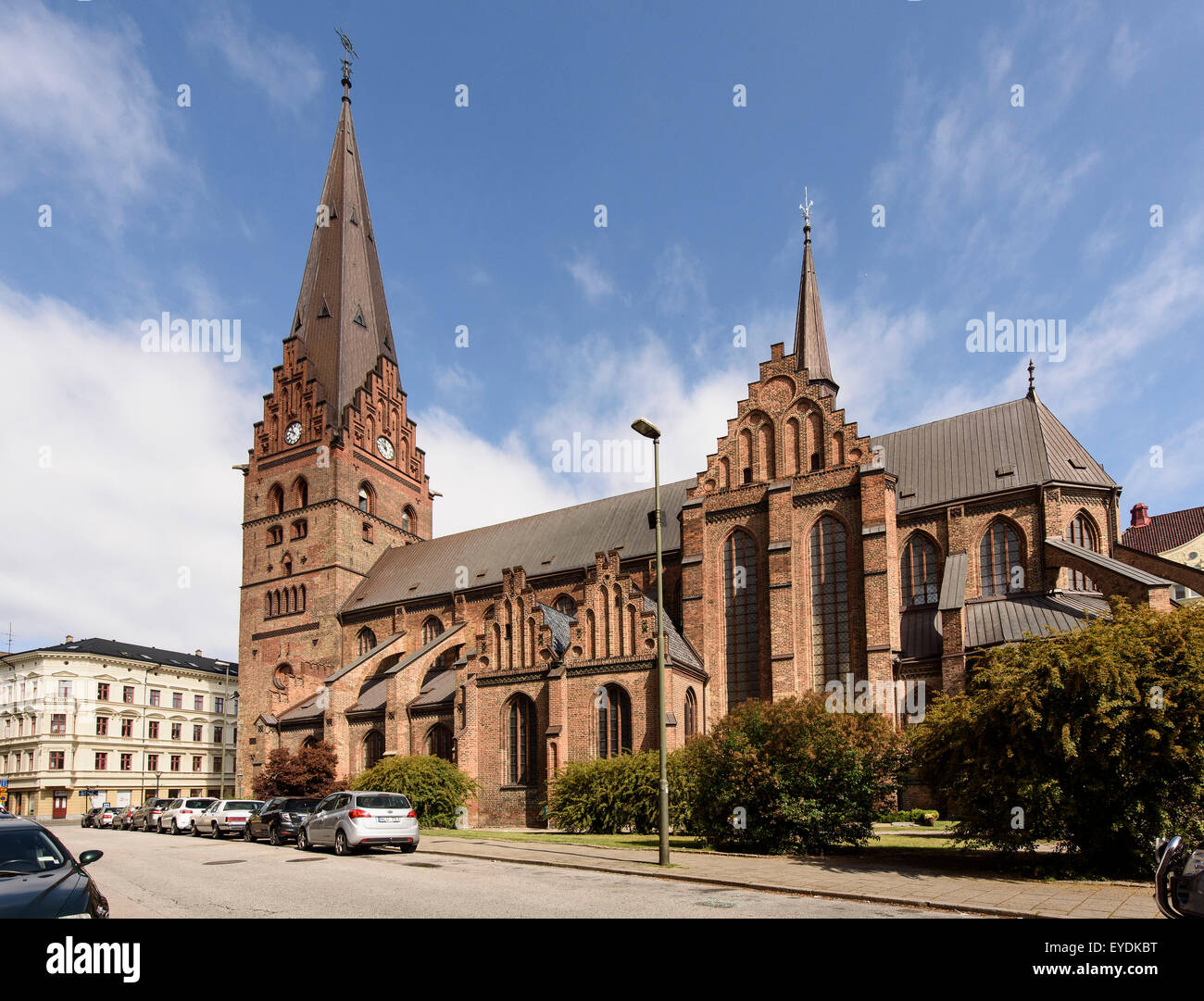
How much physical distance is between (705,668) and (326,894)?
23.6m

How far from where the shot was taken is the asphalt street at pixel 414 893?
1130 cm

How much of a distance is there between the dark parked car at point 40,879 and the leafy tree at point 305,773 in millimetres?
33526

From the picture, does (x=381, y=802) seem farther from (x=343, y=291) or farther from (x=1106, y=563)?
Answer: (x=343, y=291)

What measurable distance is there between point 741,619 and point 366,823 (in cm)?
1900

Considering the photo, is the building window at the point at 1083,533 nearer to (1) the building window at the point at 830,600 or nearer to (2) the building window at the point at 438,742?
(1) the building window at the point at 830,600

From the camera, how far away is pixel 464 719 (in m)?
35.6

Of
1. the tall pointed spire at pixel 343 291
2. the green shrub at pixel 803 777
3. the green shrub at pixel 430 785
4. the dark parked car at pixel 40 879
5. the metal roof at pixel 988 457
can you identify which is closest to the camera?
the dark parked car at pixel 40 879

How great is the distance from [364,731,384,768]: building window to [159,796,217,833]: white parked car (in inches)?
357

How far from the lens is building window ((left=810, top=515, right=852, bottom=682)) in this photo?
1312 inches

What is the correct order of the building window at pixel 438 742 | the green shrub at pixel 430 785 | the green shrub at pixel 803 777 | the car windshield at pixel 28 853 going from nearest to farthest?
the car windshield at pixel 28 853 < the green shrub at pixel 803 777 < the green shrub at pixel 430 785 < the building window at pixel 438 742

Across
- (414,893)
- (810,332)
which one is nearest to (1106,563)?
(810,332)

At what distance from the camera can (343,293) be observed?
54969 mm

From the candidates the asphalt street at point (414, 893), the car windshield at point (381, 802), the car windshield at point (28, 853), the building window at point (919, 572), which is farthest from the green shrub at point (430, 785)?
the car windshield at point (28, 853)
